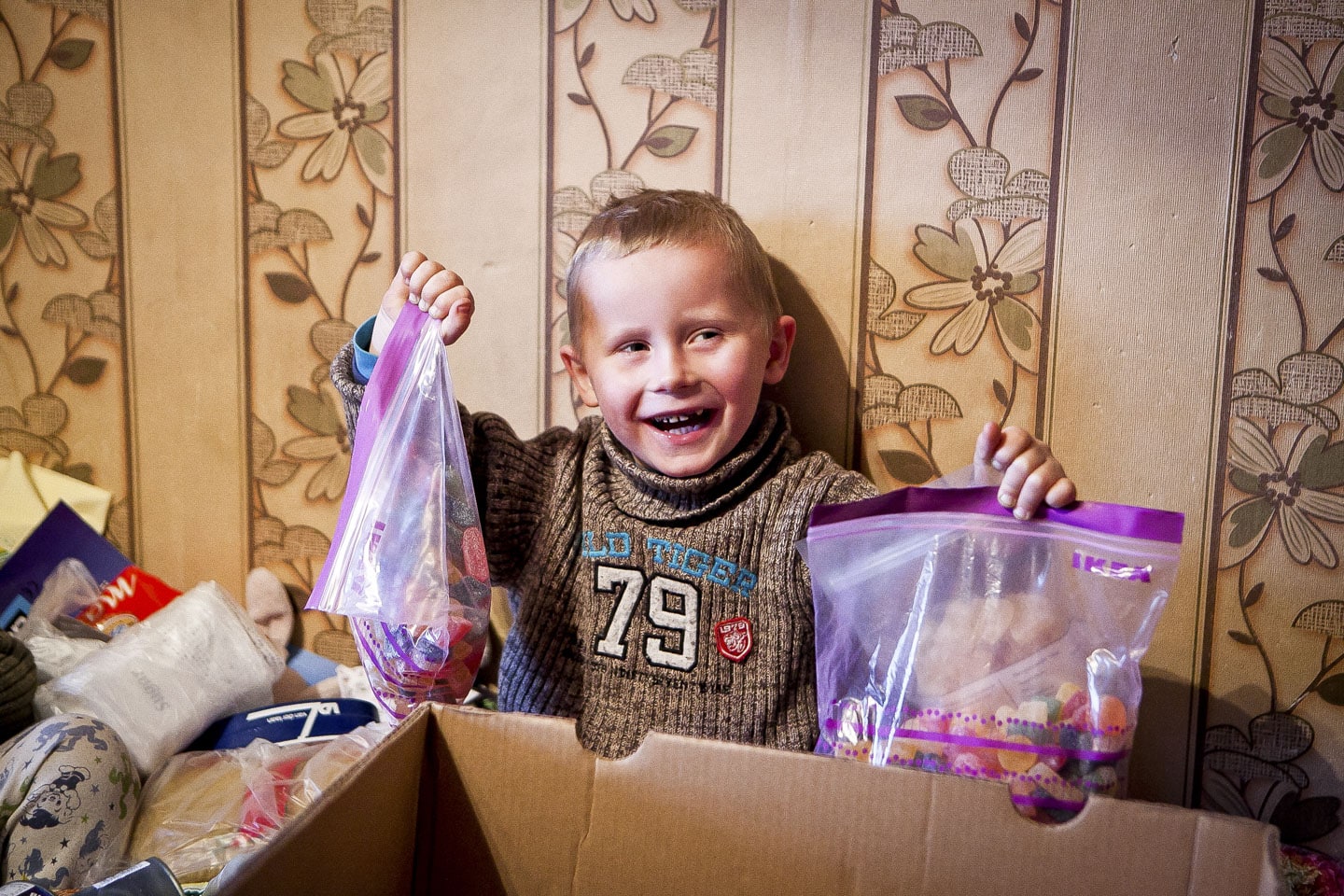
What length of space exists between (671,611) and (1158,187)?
688 millimetres

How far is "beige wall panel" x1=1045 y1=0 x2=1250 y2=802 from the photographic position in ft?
3.09

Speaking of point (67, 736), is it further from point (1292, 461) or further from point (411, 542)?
point (1292, 461)

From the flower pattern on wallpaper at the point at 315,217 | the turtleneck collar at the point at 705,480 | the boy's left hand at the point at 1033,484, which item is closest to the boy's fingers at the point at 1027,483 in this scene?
the boy's left hand at the point at 1033,484

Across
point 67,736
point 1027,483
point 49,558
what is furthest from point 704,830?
point 49,558

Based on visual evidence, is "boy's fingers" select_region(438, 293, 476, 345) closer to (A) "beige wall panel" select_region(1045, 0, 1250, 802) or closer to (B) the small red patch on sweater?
(B) the small red patch on sweater

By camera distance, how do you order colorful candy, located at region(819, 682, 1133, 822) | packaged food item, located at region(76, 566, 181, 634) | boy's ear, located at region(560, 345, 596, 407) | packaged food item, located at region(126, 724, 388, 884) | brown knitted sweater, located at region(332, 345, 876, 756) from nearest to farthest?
colorful candy, located at region(819, 682, 1133, 822) → packaged food item, located at region(126, 724, 388, 884) → brown knitted sweater, located at region(332, 345, 876, 756) → boy's ear, located at region(560, 345, 596, 407) → packaged food item, located at region(76, 566, 181, 634)

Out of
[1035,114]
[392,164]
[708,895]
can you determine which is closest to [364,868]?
[708,895]

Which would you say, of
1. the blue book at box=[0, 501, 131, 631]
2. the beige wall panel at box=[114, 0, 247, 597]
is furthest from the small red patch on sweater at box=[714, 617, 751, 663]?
the blue book at box=[0, 501, 131, 631]

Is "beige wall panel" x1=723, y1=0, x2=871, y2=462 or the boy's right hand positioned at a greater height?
"beige wall panel" x1=723, y1=0, x2=871, y2=462

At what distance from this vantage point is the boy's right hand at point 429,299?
861mm

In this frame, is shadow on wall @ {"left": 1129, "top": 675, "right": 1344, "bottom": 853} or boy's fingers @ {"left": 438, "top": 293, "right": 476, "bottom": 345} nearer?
boy's fingers @ {"left": 438, "top": 293, "right": 476, "bottom": 345}

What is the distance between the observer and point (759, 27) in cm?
101

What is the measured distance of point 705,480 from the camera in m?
0.92

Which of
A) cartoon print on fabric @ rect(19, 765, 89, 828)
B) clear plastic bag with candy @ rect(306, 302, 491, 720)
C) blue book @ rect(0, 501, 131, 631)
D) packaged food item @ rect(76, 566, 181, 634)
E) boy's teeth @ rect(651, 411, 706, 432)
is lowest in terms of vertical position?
cartoon print on fabric @ rect(19, 765, 89, 828)
